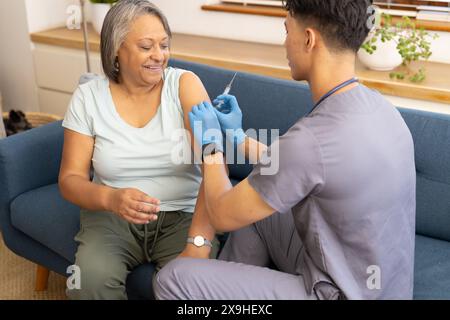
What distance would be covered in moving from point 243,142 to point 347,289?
48cm

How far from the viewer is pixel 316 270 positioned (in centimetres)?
128

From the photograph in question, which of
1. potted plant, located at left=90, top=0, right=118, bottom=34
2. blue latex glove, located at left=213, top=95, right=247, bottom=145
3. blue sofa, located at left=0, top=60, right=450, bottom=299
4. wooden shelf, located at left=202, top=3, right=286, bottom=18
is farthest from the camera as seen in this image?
potted plant, located at left=90, top=0, right=118, bottom=34

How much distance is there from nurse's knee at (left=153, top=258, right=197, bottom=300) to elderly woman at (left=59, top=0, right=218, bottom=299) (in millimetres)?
192

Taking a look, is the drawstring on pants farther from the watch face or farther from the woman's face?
the woman's face

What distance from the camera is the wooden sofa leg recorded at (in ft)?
6.94

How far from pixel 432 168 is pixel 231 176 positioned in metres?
0.70

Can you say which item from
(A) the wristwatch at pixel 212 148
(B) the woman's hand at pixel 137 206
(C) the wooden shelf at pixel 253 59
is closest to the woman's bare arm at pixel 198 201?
(B) the woman's hand at pixel 137 206

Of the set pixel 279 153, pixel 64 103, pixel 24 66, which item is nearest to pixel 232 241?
pixel 279 153

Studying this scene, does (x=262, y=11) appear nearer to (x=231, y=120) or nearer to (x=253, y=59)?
(x=253, y=59)

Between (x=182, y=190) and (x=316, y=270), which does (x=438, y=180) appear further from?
(x=182, y=190)

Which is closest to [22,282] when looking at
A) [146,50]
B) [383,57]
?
[146,50]

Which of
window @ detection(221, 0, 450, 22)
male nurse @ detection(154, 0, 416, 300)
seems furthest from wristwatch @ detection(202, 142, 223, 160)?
window @ detection(221, 0, 450, 22)

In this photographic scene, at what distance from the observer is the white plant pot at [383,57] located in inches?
87.4

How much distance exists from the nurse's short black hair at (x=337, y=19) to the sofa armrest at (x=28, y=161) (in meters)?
1.14
